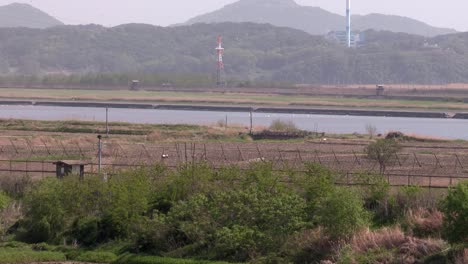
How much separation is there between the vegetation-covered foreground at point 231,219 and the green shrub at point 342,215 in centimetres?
3

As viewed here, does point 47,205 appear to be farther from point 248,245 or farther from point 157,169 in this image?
point 248,245

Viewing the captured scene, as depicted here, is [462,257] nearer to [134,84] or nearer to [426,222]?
[426,222]

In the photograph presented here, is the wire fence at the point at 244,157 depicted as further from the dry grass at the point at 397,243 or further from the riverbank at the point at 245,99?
the riverbank at the point at 245,99

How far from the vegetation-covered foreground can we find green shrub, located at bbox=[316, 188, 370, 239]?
1.1 inches

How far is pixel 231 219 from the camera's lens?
103 ft

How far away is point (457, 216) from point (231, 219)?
705 centimetres

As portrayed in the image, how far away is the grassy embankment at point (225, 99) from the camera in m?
134

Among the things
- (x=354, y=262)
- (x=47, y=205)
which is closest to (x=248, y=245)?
(x=354, y=262)

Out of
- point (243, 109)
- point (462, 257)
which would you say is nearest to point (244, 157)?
point (462, 257)

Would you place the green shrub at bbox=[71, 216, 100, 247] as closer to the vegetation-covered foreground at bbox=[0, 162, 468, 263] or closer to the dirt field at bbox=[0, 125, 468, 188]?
the vegetation-covered foreground at bbox=[0, 162, 468, 263]

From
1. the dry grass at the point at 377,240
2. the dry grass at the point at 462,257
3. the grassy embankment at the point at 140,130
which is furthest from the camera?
the grassy embankment at the point at 140,130

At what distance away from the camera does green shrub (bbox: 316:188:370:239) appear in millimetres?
29375

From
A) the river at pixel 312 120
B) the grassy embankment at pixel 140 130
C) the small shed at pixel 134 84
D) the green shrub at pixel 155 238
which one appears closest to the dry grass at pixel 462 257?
the green shrub at pixel 155 238

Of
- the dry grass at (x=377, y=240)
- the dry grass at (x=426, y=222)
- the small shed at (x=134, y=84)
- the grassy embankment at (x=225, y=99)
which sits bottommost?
the grassy embankment at (x=225, y=99)
